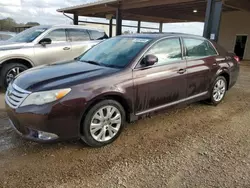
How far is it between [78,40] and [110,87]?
4.49m

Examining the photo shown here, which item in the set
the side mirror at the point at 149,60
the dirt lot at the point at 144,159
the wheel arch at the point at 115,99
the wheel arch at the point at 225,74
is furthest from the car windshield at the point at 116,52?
the wheel arch at the point at 225,74

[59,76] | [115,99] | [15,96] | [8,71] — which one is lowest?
[8,71]

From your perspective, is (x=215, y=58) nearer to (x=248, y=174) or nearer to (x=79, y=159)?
(x=248, y=174)

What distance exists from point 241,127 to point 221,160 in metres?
1.31

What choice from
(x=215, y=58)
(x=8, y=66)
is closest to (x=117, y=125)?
(x=215, y=58)

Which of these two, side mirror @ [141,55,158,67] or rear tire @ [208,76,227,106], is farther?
rear tire @ [208,76,227,106]

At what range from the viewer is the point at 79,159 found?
2.72 meters

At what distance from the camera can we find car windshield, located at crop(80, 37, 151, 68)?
11.0ft

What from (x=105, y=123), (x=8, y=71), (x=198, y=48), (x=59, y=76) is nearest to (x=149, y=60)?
(x=105, y=123)

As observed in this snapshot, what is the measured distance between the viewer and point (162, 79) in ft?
11.5

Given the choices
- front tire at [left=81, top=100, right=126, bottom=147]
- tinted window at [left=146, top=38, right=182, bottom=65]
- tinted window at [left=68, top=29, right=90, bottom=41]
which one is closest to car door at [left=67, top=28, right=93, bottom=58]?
tinted window at [left=68, top=29, right=90, bottom=41]

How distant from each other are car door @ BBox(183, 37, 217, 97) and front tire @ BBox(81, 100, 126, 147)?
1.59m

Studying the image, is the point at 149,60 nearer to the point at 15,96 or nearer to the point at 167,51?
the point at 167,51

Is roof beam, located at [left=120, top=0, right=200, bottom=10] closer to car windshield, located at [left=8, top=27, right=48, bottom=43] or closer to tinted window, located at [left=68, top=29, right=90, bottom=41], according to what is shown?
tinted window, located at [left=68, top=29, right=90, bottom=41]
